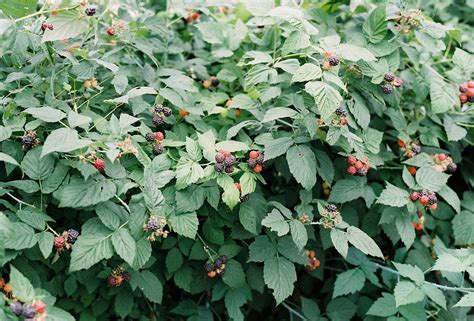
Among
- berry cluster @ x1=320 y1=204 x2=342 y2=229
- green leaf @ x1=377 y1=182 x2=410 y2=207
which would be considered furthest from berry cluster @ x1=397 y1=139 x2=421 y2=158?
berry cluster @ x1=320 y1=204 x2=342 y2=229

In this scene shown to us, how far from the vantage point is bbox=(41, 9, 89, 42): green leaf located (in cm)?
250

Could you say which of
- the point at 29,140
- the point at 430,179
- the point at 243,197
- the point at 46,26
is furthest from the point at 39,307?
the point at 430,179

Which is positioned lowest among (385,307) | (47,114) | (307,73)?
(385,307)

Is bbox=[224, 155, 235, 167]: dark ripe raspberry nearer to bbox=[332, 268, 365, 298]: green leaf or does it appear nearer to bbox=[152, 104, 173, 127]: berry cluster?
bbox=[152, 104, 173, 127]: berry cluster

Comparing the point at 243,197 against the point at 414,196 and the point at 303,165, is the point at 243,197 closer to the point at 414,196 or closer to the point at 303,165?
the point at 303,165

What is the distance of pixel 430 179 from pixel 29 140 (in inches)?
79.0

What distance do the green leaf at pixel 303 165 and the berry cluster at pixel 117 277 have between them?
92cm

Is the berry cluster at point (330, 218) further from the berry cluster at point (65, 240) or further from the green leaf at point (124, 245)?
the berry cluster at point (65, 240)

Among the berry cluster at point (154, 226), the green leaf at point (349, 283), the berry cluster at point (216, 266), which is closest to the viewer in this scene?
the berry cluster at point (154, 226)

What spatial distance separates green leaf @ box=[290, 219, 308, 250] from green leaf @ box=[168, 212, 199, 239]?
18.2 inches

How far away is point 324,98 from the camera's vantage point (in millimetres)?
2504

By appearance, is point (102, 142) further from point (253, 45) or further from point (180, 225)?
point (253, 45)

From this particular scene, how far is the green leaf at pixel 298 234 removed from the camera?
2.59m

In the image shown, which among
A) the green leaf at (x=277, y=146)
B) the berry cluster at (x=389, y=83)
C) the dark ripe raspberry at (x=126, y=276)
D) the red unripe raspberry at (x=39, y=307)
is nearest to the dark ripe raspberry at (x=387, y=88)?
the berry cluster at (x=389, y=83)
